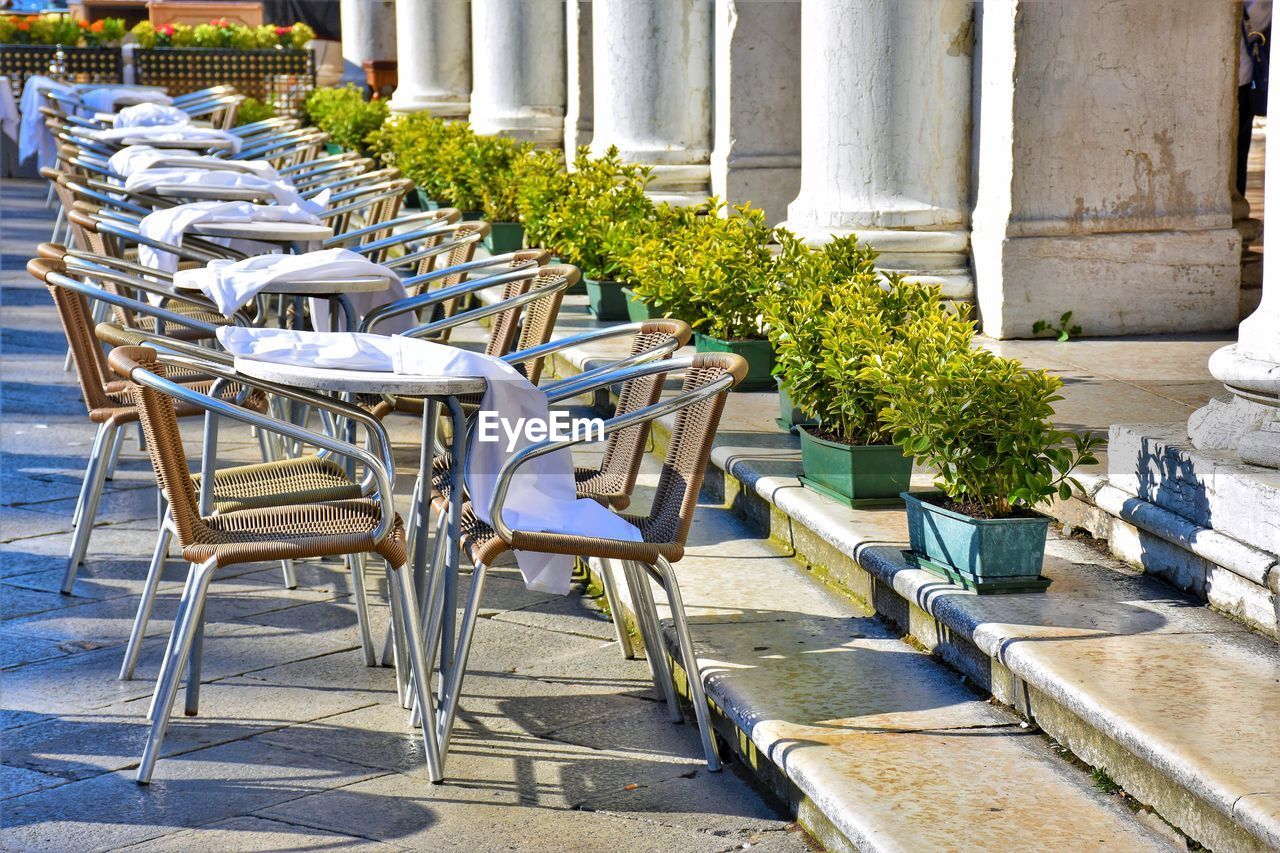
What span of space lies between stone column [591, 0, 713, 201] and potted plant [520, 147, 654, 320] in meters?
0.83

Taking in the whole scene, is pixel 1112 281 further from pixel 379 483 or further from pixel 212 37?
pixel 212 37

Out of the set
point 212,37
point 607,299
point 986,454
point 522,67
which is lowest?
point 986,454

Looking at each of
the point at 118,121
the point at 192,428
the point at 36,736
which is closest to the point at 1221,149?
the point at 192,428

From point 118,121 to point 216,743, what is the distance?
7.96 m

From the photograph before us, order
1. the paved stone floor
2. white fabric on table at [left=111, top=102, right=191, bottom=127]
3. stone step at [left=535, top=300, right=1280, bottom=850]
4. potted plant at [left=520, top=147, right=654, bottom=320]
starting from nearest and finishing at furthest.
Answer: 1. stone step at [left=535, top=300, right=1280, bottom=850]
2. the paved stone floor
3. potted plant at [left=520, top=147, right=654, bottom=320]
4. white fabric on table at [left=111, top=102, right=191, bottom=127]

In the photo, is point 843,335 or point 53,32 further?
point 53,32

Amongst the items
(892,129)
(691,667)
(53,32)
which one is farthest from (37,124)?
(691,667)

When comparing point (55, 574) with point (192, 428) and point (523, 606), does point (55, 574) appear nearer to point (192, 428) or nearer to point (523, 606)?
point (523, 606)

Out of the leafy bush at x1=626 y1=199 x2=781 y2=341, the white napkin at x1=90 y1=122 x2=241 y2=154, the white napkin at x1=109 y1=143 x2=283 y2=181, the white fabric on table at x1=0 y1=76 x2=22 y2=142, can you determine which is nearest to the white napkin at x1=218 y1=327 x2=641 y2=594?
the leafy bush at x1=626 y1=199 x2=781 y2=341

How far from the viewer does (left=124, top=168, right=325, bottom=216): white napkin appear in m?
6.66

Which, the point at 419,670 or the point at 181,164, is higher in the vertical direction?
the point at 181,164

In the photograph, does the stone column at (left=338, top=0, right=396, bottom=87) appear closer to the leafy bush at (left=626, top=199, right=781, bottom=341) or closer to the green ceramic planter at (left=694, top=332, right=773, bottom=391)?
the leafy bush at (left=626, top=199, right=781, bottom=341)

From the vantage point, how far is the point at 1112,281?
6008 mm

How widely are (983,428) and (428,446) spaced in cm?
120
